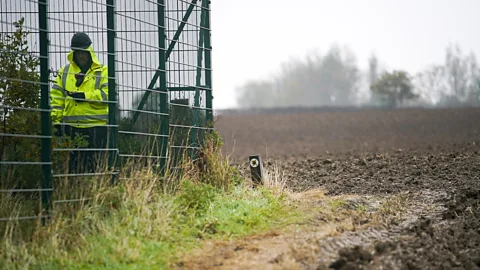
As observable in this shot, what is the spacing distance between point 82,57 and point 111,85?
646 millimetres

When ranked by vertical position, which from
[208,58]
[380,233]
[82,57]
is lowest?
[380,233]

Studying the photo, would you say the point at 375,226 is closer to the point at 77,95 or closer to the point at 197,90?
the point at 77,95

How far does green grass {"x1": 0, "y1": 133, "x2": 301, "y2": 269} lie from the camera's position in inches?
329

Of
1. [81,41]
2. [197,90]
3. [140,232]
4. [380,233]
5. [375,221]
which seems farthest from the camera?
[197,90]

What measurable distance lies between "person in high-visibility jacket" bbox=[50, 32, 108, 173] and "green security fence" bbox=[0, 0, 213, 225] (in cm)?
21

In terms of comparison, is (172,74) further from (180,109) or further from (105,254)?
(105,254)

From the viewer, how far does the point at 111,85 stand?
10.5 meters

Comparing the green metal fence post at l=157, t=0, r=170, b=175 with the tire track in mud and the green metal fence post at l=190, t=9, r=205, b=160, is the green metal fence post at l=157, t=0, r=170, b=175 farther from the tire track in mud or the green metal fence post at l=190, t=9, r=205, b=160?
the tire track in mud

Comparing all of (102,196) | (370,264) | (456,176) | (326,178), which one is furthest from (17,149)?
(456,176)

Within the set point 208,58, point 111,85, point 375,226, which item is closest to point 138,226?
point 111,85

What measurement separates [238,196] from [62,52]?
3042 millimetres

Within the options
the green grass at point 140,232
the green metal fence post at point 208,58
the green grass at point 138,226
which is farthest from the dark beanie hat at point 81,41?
the green metal fence post at point 208,58

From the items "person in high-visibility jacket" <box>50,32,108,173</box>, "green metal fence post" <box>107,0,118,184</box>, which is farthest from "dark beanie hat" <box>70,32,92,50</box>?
"green metal fence post" <box>107,0,118,184</box>

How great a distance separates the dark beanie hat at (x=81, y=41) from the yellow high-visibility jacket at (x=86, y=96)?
0.09 meters
